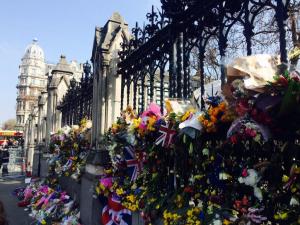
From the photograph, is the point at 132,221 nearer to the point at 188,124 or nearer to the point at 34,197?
the point at 188,124

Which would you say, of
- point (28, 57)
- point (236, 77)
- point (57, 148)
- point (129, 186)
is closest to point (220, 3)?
point (236, 77)

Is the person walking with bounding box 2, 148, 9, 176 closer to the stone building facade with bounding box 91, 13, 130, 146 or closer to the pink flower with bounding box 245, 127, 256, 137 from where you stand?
the stone building facade with bounding box 91, 13, 130, 146

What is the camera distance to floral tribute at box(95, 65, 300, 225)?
2.01 metres

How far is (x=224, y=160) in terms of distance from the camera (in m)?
2.60

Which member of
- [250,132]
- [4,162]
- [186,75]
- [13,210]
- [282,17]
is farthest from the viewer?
[4,162]

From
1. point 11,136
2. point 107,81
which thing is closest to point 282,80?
point 107,81

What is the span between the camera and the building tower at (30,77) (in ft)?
290

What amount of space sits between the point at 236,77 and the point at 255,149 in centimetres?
59

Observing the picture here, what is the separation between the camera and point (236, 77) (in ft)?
7.58

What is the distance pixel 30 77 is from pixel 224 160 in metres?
106

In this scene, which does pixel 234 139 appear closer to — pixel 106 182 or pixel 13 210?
pixel 106 182

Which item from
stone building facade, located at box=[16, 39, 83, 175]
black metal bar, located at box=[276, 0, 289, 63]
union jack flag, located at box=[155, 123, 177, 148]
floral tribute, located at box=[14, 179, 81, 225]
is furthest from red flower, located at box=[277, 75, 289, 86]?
stone building facade, located at box=[16, 39, 83, 175]

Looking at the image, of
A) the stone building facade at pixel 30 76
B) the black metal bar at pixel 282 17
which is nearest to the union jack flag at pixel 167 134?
the black metal bar at pixel 282 17

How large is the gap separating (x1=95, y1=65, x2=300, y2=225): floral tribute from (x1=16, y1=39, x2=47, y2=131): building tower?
293 feet
